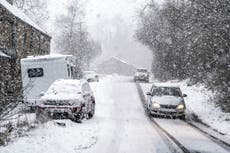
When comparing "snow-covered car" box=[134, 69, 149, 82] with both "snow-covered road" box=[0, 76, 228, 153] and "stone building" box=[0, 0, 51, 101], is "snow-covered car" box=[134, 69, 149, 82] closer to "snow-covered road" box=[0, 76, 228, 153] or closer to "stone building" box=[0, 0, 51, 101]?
"stone building" box=[0, 0, 51, 101]

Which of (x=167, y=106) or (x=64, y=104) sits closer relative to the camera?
(x=64, y=104)

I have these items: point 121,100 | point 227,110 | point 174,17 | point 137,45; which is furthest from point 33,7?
point 137,45

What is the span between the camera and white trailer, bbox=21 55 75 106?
2550 cm

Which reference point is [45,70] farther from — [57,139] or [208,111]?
[57,139]

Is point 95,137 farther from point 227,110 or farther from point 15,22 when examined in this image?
point 15,22

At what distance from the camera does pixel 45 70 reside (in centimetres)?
2608

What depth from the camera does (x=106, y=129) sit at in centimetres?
1811

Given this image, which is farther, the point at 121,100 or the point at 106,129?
the point at 121,100

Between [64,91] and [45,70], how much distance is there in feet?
18.4

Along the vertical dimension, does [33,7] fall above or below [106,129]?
above

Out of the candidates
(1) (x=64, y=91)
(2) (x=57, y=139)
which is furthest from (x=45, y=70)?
(2) (x=57, y=139)

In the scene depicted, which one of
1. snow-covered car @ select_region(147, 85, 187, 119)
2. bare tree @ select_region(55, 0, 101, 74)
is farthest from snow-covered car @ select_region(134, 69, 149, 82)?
snow-covered car @ select_region(147, 85, 187, 119)

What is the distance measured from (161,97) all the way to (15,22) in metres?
17.1

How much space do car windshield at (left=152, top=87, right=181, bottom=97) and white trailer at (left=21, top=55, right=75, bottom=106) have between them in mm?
4651
